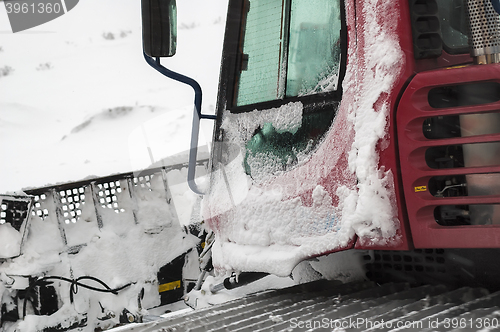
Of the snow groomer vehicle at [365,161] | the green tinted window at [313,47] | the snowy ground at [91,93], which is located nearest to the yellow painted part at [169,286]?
the snow groomer vehicle at [365,161]

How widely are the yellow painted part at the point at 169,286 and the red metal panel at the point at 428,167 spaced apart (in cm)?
271

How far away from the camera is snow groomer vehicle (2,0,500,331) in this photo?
1.90m

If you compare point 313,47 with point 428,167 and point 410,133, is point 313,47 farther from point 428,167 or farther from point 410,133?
point 428,167

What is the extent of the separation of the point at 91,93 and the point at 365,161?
9.85 meters

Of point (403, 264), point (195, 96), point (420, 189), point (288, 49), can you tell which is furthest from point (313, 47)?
point (403, 264)

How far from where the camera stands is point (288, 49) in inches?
97.9

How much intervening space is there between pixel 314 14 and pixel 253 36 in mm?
450

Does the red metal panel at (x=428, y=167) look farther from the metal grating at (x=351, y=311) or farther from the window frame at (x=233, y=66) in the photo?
the window frame at (x=233, y=66)

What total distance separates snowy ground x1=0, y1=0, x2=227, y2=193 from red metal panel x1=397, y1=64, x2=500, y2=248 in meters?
5.62

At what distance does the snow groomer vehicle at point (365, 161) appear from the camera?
6.23 ft

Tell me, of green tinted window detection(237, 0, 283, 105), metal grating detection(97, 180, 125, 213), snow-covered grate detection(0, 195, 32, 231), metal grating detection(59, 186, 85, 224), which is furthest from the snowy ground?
green tinted window detection(237, 0, 283, 105)

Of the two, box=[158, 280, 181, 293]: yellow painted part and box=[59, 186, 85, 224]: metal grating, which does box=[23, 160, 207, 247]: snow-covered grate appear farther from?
box=[158, 280, 181, 293]: yellow painted part

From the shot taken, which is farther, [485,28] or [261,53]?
[261,53]

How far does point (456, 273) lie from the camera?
222 centimetres
